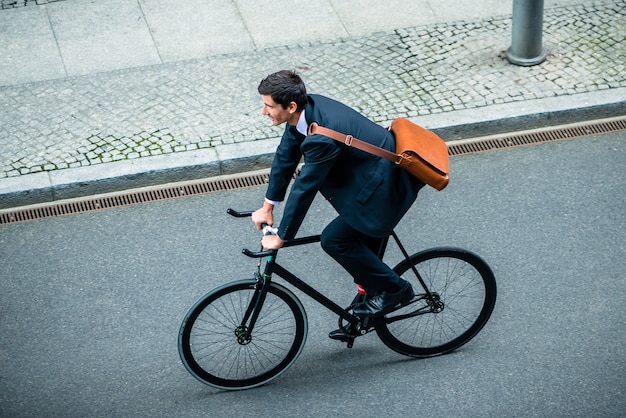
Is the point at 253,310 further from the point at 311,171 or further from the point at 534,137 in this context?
the point at 534,137

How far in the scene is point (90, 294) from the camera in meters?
6.08

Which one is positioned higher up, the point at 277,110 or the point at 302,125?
the point at 277,110

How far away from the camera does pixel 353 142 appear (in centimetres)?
457

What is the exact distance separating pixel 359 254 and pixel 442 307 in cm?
82

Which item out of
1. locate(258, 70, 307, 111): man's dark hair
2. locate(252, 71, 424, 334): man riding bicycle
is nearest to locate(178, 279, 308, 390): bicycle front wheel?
locate(252, 71, 424, 334): man riding bicycle

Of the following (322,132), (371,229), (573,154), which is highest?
(322,132)

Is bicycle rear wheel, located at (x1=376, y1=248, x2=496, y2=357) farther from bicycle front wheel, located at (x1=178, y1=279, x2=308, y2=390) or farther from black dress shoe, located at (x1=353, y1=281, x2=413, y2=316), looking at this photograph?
bicycle front wheel, located at (x1=178, y1=279, x2=308, y2=390)

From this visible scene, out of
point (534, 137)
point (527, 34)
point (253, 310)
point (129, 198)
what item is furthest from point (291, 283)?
point (527, 34)

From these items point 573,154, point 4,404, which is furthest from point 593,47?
point 4,404

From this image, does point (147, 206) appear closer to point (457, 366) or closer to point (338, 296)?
point (338, 296)

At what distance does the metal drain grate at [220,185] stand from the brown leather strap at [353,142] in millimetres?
2614

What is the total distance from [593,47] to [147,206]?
433 cm

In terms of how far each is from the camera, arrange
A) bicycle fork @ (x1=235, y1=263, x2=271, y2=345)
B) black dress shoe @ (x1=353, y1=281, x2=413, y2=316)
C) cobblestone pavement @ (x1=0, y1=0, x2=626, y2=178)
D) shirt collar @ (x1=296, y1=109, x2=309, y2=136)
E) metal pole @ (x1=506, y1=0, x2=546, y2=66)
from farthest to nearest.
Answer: metal pole @ (x1=506, y1=0, x2=546, y2=66) → cobblestone pavement @ (x1=0, y1=0, x2=626, y2=178) → black dress shoe @ (x1=353, y1=281, x2=413, y2=316) → bicycle fork @ (x1=235, y1=263, x2=271, y2=345) → shirt collar @ (x1=296, y1=109, x2=309, y2=136)

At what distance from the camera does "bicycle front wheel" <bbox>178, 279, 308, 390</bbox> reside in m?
4.95
